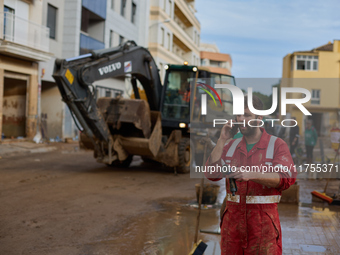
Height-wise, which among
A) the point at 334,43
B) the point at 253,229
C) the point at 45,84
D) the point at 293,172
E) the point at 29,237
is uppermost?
the point at 334,43

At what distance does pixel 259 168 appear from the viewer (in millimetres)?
3422

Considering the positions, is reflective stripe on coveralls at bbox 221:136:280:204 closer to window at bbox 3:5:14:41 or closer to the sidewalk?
the sidewalk

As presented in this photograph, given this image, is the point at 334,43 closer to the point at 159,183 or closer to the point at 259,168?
the point at 159,183

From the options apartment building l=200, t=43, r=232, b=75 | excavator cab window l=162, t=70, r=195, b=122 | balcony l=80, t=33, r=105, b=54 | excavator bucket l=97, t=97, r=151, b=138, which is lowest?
excavator bucket l=97, t=97, r=151, b=138

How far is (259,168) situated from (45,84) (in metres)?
22.0

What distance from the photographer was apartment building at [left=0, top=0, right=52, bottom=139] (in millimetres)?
18938

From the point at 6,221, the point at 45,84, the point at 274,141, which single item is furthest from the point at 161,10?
the point at 274,141

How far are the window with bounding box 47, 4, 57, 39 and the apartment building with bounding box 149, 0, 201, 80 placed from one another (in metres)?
12.7

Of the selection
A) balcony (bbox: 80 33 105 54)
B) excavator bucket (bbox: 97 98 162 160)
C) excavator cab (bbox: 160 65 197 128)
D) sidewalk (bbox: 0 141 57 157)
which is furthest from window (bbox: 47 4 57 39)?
excavator bucket (bbox: 97 98 162 160)

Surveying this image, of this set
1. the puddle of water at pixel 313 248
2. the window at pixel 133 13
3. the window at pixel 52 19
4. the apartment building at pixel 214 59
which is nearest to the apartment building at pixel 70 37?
the window at pixel 52 19

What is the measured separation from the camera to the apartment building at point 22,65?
18.9 meters

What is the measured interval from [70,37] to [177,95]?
42.6ft

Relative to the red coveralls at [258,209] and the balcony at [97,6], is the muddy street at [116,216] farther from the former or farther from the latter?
the balcony at [97,6]

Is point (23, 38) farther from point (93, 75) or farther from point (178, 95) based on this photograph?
point (93, 75)
